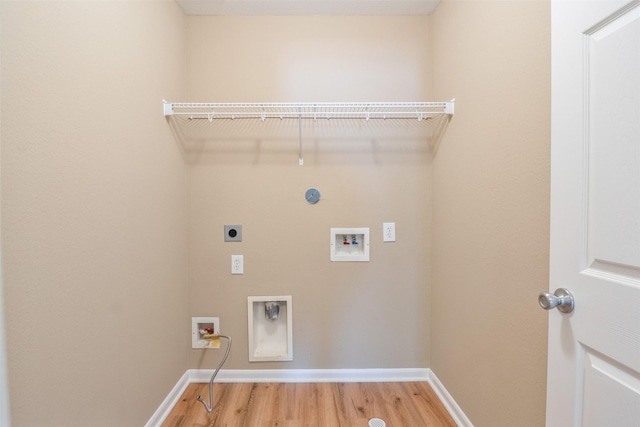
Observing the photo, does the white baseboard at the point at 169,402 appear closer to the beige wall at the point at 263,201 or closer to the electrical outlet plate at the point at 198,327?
the beige wall at the point at 263,201

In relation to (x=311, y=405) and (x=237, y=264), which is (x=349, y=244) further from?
(x=311, y=405)

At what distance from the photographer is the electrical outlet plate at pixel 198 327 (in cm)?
170

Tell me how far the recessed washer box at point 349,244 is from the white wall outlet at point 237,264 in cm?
61

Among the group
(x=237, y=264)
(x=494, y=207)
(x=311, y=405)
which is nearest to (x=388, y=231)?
(x=494, y=207)

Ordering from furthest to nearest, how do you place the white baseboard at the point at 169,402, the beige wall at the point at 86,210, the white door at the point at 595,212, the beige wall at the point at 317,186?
the beige wall at the point at 317,186 < the white baseboard at the point at 169,402 < the beige wall at the point at 86,210 < the white door at the point at 595,212

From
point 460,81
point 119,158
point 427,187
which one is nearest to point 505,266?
point 427,187

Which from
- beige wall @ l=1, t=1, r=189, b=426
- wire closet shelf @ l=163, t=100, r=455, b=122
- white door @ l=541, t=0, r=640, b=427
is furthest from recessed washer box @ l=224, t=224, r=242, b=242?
white door @ l=541, t=0, r=640, b=427

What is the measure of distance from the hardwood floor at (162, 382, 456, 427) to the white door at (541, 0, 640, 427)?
0.90 meters

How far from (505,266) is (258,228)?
135 cm

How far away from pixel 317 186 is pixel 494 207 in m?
A: 0.98

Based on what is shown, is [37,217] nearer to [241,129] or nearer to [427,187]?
[241,129]

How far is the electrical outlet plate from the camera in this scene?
5.59 ft

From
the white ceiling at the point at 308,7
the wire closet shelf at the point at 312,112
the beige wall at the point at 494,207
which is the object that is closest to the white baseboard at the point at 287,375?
the beige wall at the point at 494,207

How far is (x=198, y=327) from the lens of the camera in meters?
1.72
